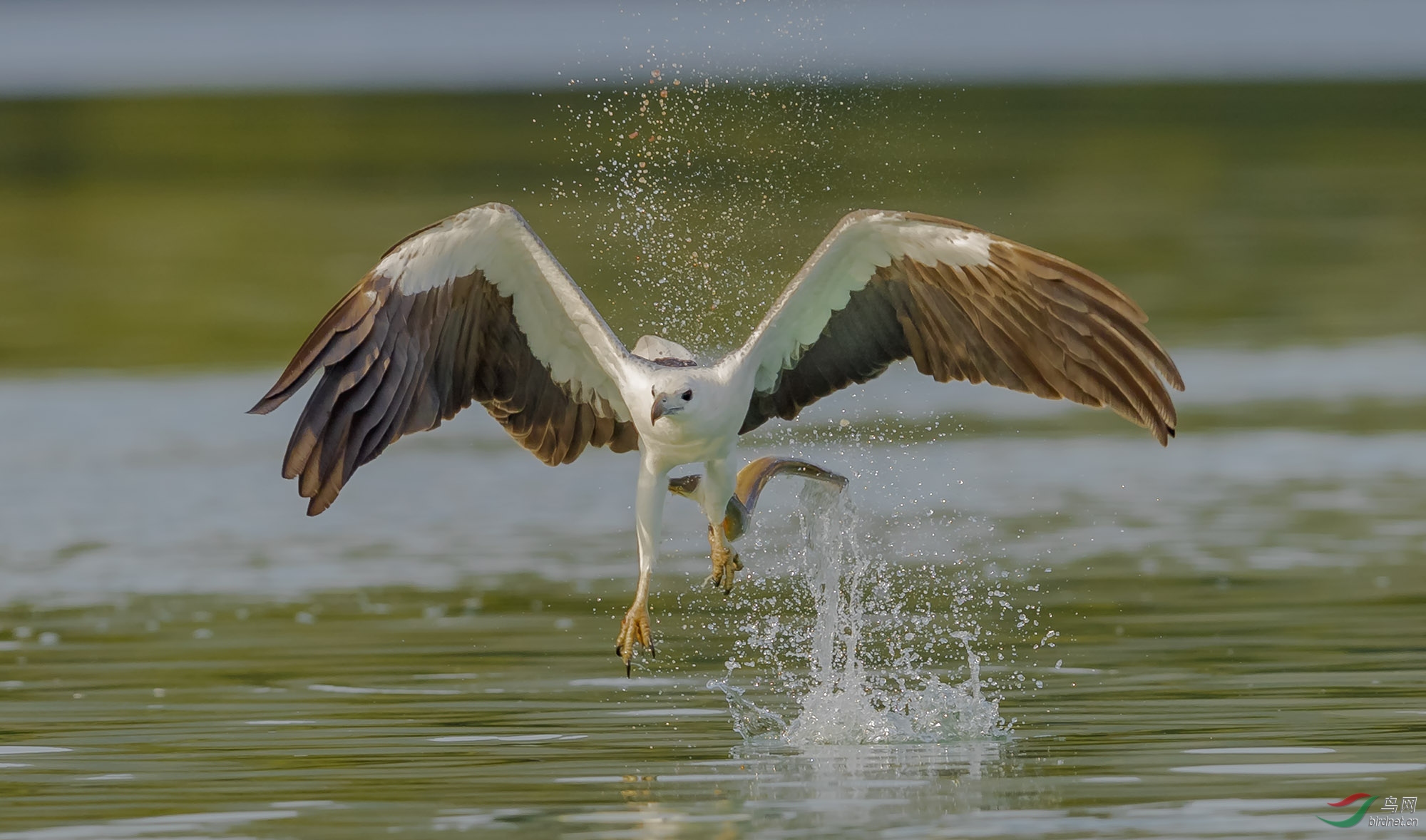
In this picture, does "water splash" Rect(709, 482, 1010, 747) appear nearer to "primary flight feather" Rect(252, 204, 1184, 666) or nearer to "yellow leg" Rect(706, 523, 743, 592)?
"yellow leg" Rect(706, 523, 743, 592)

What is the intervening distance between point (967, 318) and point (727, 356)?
42.5 inches

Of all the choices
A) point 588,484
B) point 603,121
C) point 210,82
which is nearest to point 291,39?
point 210,82

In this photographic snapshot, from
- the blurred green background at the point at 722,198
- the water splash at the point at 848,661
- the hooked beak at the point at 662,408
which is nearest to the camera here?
the water splash at the point at 848,661

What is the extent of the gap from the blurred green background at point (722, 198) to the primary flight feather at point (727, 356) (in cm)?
980

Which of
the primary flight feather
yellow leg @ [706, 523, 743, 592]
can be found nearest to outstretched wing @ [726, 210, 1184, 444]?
the primary flight feather

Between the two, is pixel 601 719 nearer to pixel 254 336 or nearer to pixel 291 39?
pixel 254 336

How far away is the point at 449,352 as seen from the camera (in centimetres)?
1223

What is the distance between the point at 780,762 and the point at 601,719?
114cm

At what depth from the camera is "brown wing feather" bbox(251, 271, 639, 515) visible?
452 inches

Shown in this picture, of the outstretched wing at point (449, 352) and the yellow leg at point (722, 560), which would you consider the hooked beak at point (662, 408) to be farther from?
the yellow leg at point (722, 560)

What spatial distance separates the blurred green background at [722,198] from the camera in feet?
87.2
